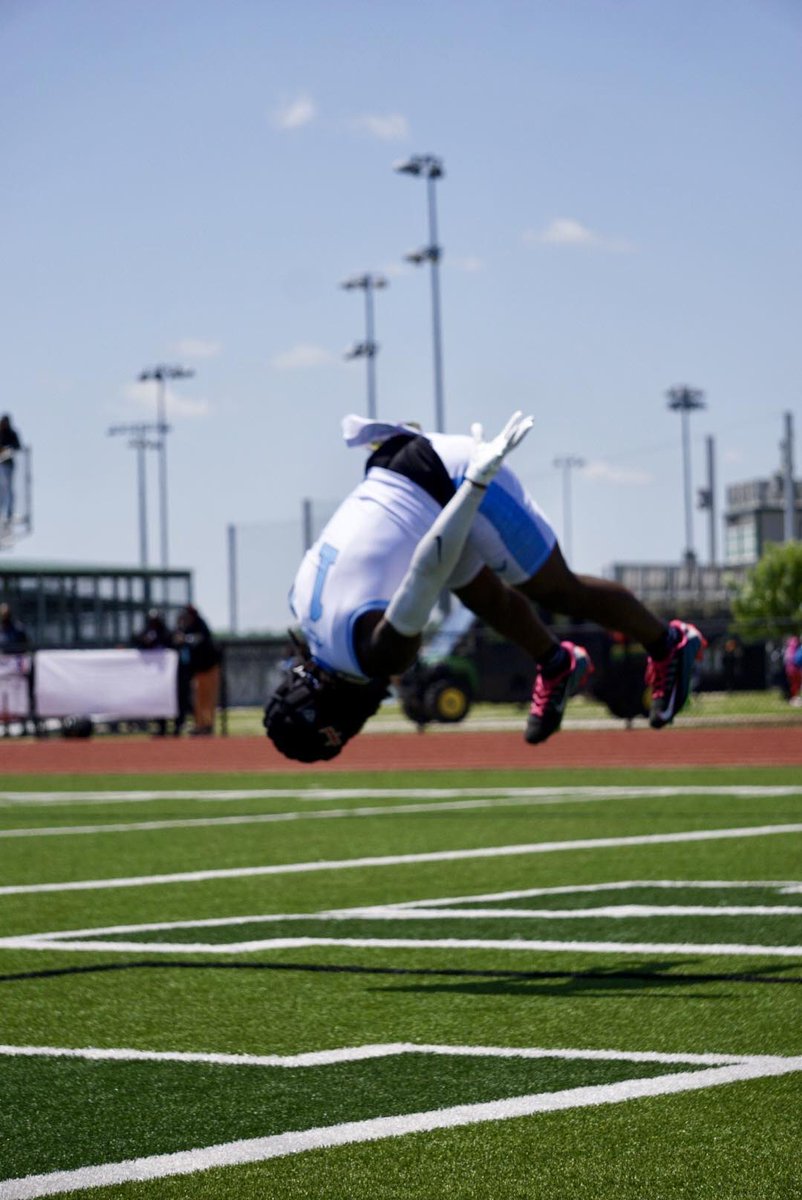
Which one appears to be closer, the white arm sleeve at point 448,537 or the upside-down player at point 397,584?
the white arm sleeve at point 448,537

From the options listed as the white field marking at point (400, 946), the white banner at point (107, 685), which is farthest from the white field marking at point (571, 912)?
the white banner at point (107, 685)

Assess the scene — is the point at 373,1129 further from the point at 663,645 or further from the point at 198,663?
the point at 198,663

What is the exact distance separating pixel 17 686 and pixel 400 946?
2213 centimetres

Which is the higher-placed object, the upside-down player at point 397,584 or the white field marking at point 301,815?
the upside-down player at point 397,584

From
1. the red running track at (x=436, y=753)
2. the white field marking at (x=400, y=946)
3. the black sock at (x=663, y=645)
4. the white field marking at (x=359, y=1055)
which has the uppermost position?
the black sock at (x=663, y=645)

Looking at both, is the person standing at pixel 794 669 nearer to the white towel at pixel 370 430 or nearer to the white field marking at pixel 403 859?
the white field marking at pixel 403 859

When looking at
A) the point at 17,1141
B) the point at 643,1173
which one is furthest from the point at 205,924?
the point at 643,1173

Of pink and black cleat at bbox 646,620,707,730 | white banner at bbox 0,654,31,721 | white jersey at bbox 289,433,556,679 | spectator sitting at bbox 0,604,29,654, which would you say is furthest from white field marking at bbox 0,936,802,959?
spectator sitting at bbox 0,604,29,654

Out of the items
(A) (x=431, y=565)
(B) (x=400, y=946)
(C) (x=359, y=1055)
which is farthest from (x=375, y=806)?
(C) (x=359, y=1055)

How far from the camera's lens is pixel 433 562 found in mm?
6773

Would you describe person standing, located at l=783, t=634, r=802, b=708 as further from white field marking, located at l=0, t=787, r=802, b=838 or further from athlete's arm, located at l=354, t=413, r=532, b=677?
athlete's arm, located at l=354, t=413, r=532, b=677

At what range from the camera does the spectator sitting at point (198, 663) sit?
2641 cm

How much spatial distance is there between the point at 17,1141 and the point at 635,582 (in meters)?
70.3

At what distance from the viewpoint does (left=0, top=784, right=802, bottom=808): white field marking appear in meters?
14.9
